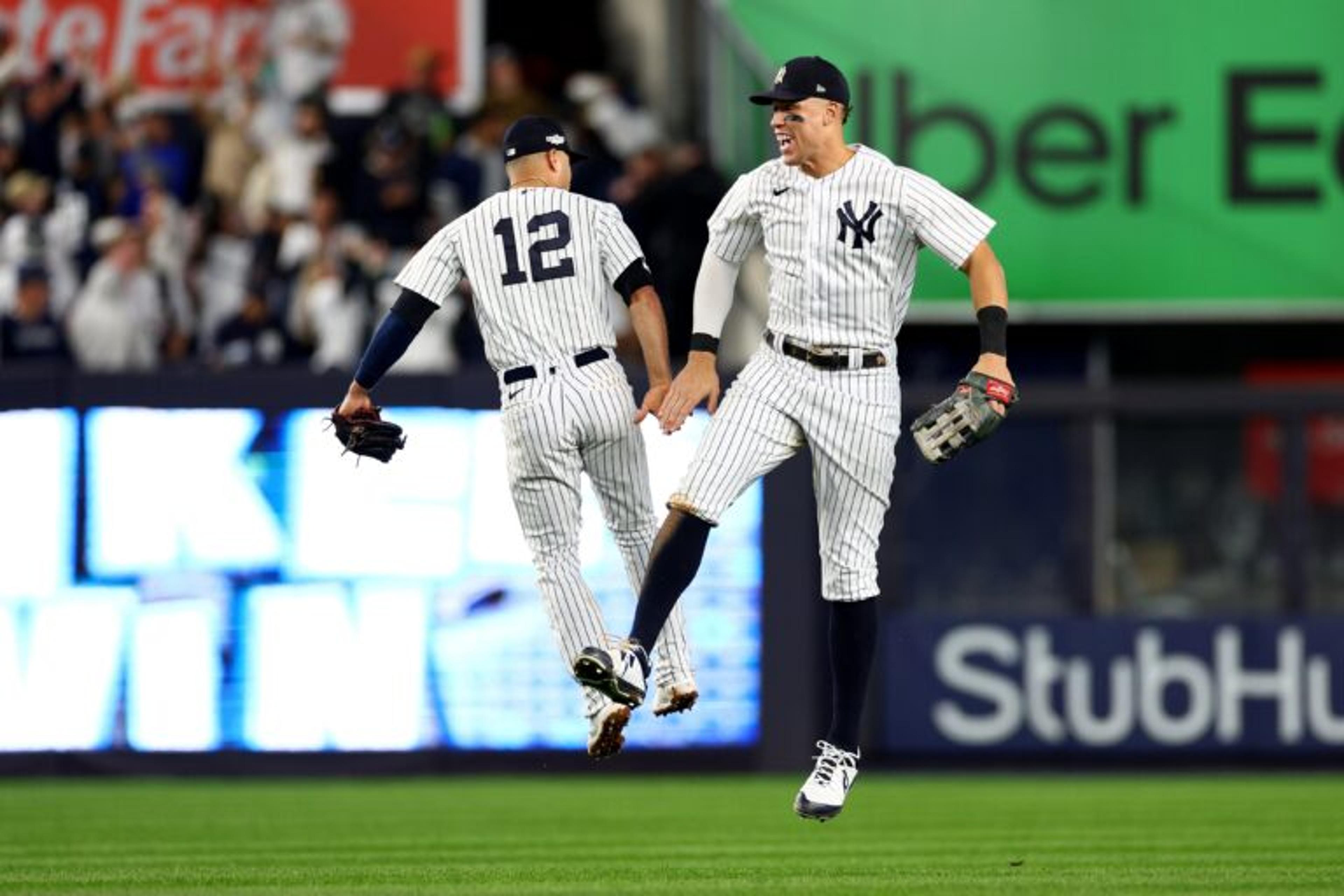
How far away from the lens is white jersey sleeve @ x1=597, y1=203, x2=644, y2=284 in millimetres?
9672

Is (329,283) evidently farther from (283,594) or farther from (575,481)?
(575,481)

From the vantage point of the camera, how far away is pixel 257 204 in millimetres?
17094

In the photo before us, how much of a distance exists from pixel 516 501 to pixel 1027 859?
2.09 metres

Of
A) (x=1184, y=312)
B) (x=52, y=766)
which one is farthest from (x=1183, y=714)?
(x=52, y=766)

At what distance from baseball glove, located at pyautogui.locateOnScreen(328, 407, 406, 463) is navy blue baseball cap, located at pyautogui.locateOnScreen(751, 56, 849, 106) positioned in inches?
66.8

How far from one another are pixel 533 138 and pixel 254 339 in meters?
6.38

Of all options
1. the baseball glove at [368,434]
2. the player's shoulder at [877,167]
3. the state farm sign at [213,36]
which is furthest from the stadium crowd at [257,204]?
the player's shoulder at [877,167]

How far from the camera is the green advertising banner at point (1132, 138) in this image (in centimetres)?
1731

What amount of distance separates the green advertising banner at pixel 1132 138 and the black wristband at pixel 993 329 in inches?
326

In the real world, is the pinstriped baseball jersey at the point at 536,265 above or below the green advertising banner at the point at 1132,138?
below

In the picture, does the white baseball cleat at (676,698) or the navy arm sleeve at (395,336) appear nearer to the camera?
the white baseball cleat at (676,698)

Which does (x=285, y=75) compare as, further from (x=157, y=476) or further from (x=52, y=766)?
(x=52, y=766)

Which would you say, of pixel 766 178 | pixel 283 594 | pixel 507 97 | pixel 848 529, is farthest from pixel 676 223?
pixel 848 529

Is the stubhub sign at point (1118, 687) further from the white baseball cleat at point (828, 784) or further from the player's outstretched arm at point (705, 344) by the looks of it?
the player's outstretched arm at point (705, 344)
